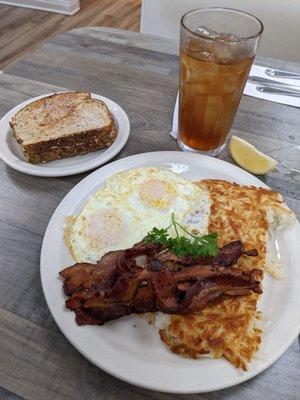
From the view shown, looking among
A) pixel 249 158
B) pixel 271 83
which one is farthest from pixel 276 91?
pixel 249 158

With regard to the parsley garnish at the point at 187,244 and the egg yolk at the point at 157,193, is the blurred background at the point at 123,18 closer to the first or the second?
the egg yolk at the point at 157,193

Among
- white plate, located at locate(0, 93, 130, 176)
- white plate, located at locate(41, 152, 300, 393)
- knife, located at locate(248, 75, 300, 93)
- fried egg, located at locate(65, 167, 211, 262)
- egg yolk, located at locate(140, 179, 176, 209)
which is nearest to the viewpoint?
white plate, located at locate(41, 152, 300, 393)

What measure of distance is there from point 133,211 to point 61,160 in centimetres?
46

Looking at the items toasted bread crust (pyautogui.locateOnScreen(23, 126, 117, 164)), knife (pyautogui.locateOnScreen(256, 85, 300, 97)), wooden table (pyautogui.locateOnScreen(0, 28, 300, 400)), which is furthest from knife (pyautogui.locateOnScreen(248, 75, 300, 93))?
toasted bread crust (pyautogui.locateOnScreen(23, 126, 117, 164))

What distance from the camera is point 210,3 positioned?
265 cm

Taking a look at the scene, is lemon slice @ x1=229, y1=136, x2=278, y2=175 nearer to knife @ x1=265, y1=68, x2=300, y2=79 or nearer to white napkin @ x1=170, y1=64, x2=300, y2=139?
white napkin @ x1=170, y1=64, x2=300, y2=139

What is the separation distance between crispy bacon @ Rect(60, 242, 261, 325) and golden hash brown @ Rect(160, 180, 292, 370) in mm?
40

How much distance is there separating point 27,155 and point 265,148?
1040 millimetres

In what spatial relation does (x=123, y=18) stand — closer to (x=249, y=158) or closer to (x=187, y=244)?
(x=249, y=158)

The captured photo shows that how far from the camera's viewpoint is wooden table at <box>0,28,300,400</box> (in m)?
0.92

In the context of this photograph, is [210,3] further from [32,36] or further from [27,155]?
[32,36]

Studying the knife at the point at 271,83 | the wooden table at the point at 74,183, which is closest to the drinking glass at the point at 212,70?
the wooden table at the point at 74,183

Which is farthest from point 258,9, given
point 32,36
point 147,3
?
point 32,36

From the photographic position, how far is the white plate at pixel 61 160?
4.70 ft
